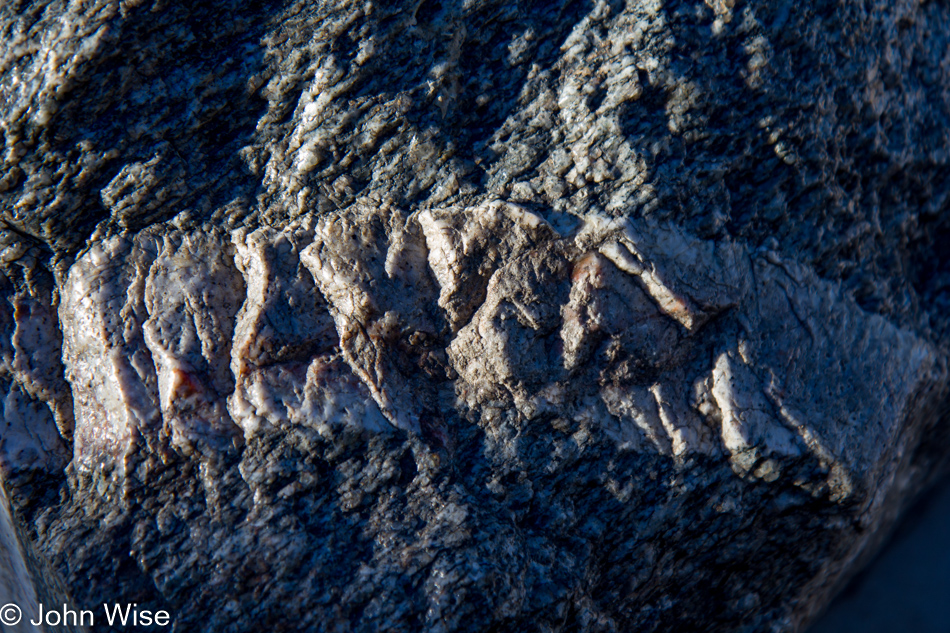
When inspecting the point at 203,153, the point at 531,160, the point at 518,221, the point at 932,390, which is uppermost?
the point at 203,153

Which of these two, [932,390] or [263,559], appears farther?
[932,390]

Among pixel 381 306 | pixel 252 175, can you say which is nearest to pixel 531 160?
pixel 381 306

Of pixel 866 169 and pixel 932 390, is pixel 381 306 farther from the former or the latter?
pixel 932 390

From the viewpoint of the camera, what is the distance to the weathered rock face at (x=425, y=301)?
1521 mm

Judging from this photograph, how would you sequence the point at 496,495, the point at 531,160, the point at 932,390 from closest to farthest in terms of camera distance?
the point at 496,495, the point at 531,160, the point at 932,390

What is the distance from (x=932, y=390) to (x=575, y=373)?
52.1 inches

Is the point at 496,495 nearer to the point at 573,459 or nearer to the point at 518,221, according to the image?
the point at 573,459

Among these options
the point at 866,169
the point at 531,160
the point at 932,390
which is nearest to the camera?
the point at 531,160

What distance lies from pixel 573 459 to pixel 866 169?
1.29m

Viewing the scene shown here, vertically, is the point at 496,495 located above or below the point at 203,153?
below

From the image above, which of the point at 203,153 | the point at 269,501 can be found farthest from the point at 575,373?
the point at 203,153

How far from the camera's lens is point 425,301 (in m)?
1.61

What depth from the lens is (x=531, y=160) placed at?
166cm

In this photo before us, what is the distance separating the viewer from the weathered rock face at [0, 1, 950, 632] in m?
1.52
